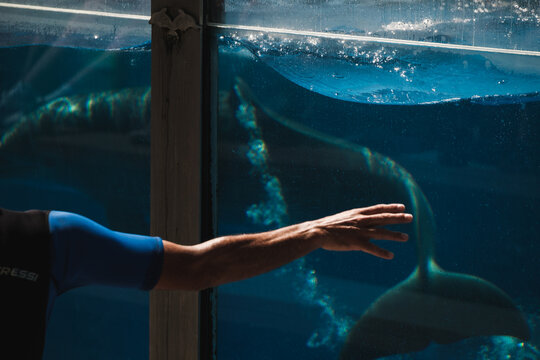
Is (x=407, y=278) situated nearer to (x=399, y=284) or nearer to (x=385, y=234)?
(x=399, y=284)

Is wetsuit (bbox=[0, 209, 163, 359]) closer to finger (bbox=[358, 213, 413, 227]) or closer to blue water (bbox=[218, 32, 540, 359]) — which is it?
finger (bbox=[358, 213, 413, 227])

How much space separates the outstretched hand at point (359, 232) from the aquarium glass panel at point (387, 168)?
4.05 ft

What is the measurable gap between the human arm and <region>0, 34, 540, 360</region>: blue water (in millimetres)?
1196

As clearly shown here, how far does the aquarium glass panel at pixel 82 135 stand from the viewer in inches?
129

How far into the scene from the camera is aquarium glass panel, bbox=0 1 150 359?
10.8 feet

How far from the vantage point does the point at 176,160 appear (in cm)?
295

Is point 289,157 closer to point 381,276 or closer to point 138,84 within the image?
point 381,276

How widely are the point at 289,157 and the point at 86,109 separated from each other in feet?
4.51

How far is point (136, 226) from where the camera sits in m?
3.36

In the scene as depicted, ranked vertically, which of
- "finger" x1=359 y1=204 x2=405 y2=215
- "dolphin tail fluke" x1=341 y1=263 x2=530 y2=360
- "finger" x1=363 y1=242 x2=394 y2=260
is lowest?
"dolphin tail fluke" x1=341 y1=263 x2=530 y2=360

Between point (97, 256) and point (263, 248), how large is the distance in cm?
47

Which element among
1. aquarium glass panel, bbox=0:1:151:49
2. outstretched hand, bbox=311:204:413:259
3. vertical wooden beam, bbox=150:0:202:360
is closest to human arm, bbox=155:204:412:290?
outstretched hand, bbox=311:204:413:259

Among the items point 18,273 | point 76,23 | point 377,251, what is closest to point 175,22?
point 76,23


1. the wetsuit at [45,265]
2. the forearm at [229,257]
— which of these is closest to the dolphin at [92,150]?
the forearm at [229,257]
